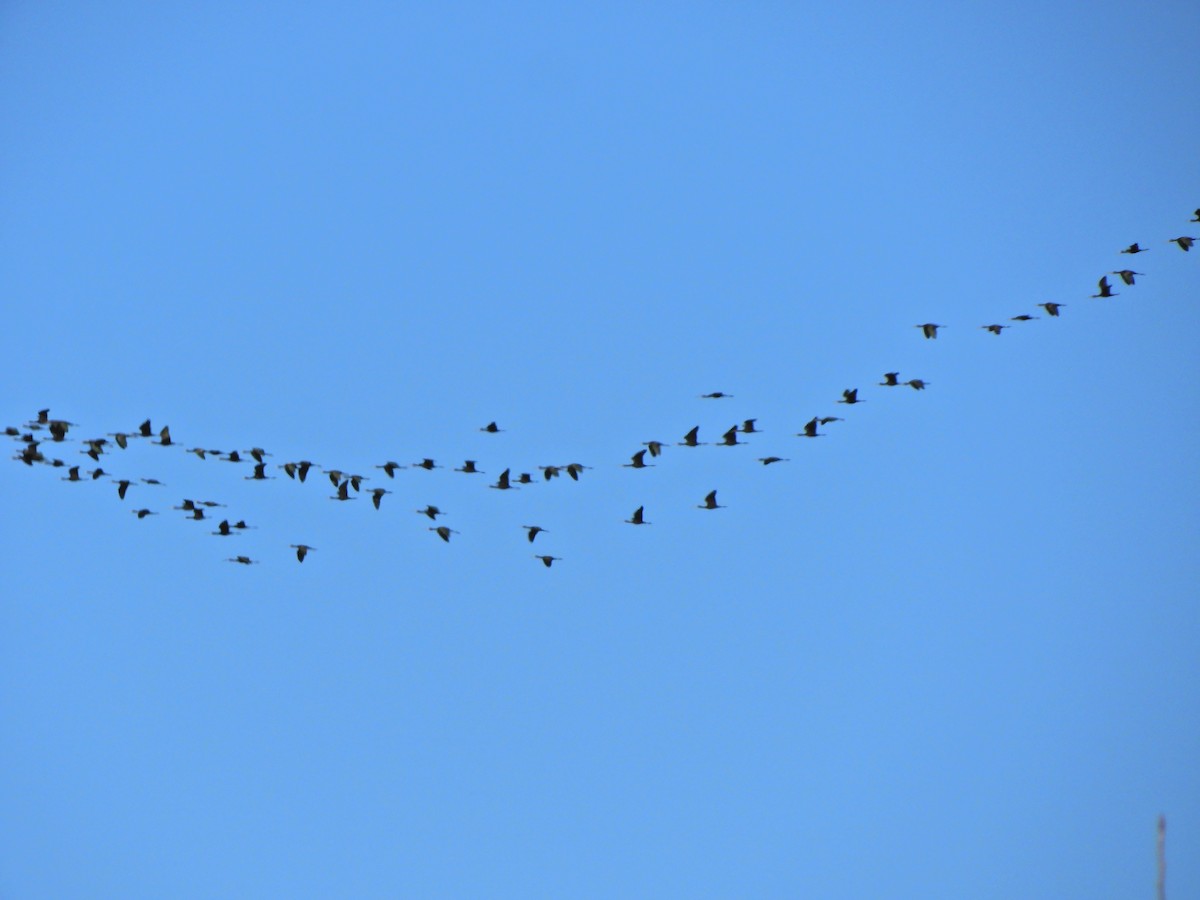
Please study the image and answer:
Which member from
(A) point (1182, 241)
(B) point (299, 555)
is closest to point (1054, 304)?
(A) point (1182, 241)

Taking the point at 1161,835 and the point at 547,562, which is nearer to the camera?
the point at 1161,835

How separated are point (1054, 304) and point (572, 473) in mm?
16491

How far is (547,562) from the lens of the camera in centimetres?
6300

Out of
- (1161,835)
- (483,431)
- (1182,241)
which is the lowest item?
(1161,835)

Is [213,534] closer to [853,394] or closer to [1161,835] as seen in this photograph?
[853,394]

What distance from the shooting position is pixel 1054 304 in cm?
5884

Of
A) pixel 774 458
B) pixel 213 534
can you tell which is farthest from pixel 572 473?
pixel 213 534

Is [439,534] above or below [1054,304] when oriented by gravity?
below

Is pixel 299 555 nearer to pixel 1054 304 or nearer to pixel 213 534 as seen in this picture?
pixel 213 534

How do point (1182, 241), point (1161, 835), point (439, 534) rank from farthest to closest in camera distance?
1. point (439, 534)
2. point (1182, 241)
3. point (1161, 835)

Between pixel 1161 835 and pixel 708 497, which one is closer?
pixel 1161 835

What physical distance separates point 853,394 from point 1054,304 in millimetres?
7026

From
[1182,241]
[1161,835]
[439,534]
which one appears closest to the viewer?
[1161,835]

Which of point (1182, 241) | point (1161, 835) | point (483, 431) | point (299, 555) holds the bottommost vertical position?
point (1161, 835)
